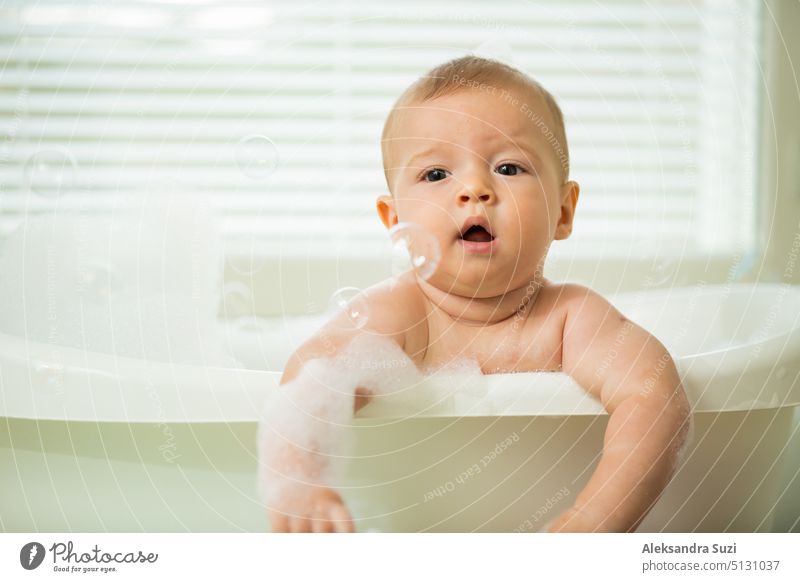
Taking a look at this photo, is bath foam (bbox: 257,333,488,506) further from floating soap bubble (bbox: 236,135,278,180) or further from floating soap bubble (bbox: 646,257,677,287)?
floating soap bubble (bbox: 646,257,677,287)

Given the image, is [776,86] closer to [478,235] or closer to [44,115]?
[478,235]

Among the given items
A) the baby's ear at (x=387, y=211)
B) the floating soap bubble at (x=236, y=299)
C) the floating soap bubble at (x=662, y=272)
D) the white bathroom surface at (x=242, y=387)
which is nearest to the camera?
the white bathroom surface at (x=242, y=387)

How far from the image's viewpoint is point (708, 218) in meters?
1.42

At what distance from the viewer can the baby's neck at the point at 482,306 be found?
2.83 feet

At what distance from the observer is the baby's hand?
725 mm

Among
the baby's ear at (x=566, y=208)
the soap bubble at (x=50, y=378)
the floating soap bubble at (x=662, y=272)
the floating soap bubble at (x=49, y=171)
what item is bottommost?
the soap bubble at (x=50, y=378)

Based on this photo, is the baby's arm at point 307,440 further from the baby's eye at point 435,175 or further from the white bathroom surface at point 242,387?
the baby's eye at point 435,175

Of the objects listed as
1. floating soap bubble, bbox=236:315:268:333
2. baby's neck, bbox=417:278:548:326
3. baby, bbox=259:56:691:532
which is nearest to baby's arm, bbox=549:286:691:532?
baby, bbox=259:56:691:532

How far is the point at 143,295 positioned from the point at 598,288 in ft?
2.40

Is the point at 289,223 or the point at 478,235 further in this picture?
the point at 289,223

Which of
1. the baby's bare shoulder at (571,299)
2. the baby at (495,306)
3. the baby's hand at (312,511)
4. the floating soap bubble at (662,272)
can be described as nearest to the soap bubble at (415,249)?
the baby at (495,306)

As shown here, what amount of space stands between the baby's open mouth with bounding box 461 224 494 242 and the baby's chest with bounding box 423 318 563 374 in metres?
0.10

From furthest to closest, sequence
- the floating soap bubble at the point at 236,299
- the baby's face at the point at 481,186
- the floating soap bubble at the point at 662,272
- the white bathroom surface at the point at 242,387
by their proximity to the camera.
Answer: the floating soap bubble at the point at 662,272
the floating soap bubble at the point at 236,299
the baby's face at the point at 481,186
the white bathroom surface at the point at 242,387
